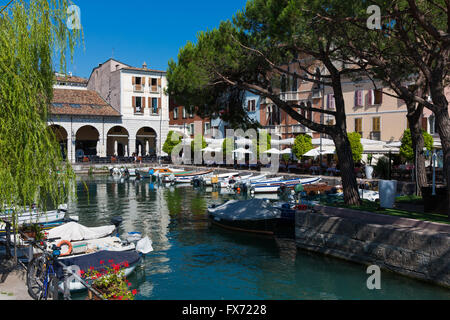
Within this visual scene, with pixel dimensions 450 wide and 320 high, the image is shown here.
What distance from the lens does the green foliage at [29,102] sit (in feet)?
23.1

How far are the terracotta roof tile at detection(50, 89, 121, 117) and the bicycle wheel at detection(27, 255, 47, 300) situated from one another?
4154cm

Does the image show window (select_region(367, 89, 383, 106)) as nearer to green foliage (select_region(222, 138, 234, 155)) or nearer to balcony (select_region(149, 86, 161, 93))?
green foliage (select_region(222, 138, 234, 155))

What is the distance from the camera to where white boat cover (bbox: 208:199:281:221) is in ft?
55.8

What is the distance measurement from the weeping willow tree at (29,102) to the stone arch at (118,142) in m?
45.8

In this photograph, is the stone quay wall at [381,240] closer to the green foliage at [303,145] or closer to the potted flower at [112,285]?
the potted flower at [112,285]

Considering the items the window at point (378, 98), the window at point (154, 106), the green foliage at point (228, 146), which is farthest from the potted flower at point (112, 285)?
the window at point (154, 106)

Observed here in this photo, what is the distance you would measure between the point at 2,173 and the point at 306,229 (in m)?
10.0

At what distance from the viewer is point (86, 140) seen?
5406 cm

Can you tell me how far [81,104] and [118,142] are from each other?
7598 mm

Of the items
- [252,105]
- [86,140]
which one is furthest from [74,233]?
[86,140]

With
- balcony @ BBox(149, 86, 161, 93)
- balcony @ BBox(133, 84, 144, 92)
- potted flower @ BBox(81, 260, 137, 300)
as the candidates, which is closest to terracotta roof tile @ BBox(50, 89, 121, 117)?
balcony @ BBox(133, 84, 144, 92)

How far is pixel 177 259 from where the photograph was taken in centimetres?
1368

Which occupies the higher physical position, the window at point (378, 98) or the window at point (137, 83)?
the window at point (137, 83)
